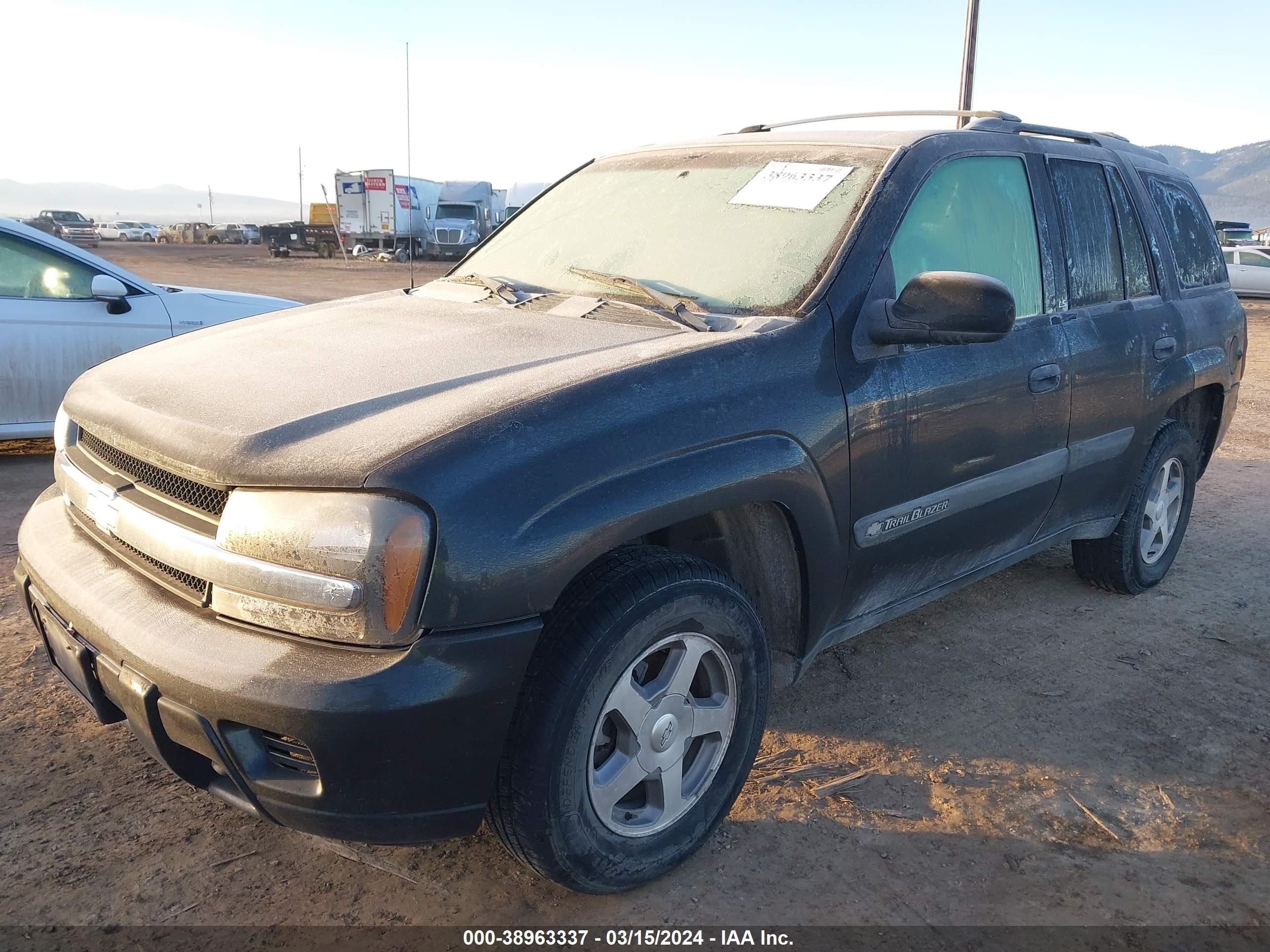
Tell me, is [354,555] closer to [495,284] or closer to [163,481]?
[163,481]

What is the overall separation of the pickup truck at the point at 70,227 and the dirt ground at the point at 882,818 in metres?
41.4

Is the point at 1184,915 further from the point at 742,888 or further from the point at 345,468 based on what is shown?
the point at 345,468

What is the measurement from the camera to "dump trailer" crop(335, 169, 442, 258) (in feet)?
120

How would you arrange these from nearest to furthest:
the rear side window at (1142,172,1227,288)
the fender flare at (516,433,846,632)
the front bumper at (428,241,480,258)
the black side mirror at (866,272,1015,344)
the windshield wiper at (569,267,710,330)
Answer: the fender flare at (516,433,846,632) < the black side mirror at (866,272,1015,344) < the windshield wiper at (569,267,710,330) < the rear side window at (1142,172,1227,288) < the front bumper at (428,241,480,258)

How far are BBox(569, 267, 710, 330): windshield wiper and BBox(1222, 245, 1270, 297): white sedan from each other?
880 inches

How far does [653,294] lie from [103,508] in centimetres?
147

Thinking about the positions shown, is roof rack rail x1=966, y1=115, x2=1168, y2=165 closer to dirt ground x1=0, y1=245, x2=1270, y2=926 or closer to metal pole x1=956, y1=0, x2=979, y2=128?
dirt ground x1=0, y1=245, x2=1270, y2=926

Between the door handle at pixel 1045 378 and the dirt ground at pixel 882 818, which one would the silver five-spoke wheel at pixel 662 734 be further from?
the door handle at pixel 1045 378

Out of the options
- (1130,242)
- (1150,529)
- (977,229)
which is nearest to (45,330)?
(977,229)

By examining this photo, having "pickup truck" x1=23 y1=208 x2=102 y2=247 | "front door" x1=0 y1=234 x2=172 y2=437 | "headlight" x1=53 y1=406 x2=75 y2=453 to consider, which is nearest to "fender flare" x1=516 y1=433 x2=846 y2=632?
"headlight" x1=53 y1=406 x2=75 y2=453

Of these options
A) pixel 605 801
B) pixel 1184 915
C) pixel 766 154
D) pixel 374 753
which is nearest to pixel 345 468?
pixel 374 753

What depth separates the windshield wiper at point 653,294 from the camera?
2656mm

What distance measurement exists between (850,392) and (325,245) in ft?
134

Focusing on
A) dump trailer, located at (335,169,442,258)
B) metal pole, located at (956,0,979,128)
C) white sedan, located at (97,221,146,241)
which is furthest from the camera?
white sedan, located at (97,221,146,241)
